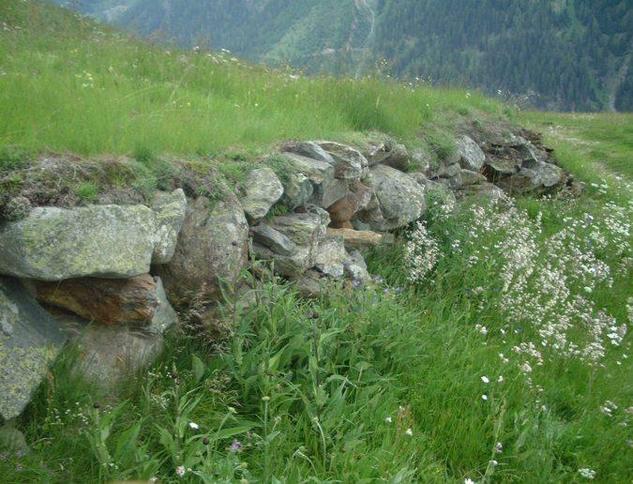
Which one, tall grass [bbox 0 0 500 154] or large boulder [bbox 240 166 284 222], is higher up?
tall grass [bbox 0 0 500 154]

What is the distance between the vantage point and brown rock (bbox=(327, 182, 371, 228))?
20.4 ft

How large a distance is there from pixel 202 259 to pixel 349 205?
92.0 inches

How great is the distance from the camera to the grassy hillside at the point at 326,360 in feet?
10.5

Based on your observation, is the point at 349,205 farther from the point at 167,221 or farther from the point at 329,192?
the point at 167,221

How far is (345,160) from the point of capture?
6.09 metres

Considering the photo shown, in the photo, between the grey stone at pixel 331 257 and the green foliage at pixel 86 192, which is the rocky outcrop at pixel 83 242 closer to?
the green foliage at pixel 86 192

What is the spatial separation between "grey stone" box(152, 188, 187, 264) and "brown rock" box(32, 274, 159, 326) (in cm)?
31

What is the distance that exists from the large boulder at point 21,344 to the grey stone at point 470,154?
6.87 meters

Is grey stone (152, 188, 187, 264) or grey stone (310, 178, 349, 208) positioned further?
grey stone (310, 178, 349, 208)

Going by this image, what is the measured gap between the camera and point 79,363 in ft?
11.4

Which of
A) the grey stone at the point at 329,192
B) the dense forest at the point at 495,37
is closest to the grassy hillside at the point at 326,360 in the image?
the grey stone at the point at 329,192

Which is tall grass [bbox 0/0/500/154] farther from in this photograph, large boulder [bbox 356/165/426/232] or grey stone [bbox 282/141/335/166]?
large boulder [bbox 356/165/426/232]

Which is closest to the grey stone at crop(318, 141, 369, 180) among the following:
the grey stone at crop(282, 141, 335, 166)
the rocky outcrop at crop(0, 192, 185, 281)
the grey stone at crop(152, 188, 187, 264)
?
the grey stone at crop(282, 141, 335, 166)

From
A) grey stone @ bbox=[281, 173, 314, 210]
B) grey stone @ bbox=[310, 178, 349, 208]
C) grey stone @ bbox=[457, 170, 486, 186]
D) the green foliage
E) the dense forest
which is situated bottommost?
the dense forest
